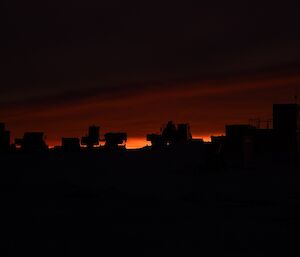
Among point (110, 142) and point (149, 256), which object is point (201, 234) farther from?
point (110, 142)

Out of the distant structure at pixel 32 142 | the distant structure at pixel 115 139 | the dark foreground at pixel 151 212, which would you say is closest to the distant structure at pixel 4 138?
the distant structure at pixel 32 142

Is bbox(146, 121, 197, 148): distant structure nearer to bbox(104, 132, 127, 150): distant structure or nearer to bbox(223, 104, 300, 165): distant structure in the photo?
bbox(104, 132, 127, 150): distant structure

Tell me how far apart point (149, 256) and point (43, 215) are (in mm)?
4765

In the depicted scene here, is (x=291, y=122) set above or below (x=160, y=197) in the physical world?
above

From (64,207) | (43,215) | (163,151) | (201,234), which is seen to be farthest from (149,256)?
(163,151)

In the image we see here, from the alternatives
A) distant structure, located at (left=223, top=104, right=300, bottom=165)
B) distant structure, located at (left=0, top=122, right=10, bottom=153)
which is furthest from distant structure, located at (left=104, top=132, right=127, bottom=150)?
distant structure, located at (left=223, top=104, right=300, bottom=165)

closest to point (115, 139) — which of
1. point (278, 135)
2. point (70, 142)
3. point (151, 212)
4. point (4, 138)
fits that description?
point (70, 142)

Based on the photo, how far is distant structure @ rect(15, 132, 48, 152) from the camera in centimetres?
4472

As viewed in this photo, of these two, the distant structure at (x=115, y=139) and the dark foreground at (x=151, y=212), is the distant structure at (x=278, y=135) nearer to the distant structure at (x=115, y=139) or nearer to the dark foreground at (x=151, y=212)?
the dark foreground at (x=151, y=212)

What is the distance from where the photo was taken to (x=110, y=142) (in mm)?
46000

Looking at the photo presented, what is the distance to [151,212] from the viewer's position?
555 inches

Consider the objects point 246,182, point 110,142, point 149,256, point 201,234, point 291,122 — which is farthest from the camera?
point 110,142

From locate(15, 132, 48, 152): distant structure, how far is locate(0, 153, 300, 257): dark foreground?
18.7 meters

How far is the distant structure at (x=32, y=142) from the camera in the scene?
4472 centimetres
